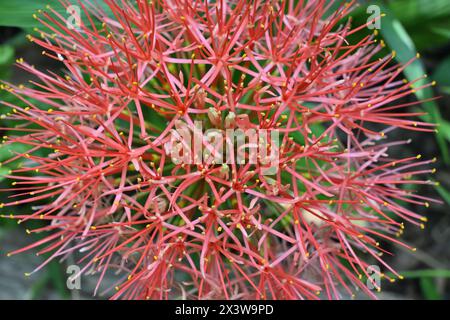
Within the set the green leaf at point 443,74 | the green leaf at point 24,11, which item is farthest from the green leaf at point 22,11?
the green leaf at point 443,74

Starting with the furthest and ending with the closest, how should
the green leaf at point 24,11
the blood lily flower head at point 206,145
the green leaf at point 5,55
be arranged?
1. the green leaf at point 5,55
2. the green leaf at point 24,11
3. the blood lily flower head at point 206,145

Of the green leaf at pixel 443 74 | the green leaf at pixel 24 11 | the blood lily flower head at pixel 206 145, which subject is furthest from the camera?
the green leaf at pixel 443 74

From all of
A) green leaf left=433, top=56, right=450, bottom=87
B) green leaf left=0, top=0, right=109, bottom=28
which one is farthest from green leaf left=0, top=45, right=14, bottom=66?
green leaf left=433, top=56, right=450, bottom=87

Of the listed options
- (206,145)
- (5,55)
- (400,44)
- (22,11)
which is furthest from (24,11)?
(400,44)

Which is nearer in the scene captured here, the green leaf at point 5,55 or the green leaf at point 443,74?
the green leaf at point 5,55

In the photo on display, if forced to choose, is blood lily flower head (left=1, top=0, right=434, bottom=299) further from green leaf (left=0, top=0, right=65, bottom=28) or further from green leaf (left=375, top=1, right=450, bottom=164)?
green leaf (left=375, top=1, right=450, bottom=164)

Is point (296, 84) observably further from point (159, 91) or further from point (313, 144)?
point (159, 91)

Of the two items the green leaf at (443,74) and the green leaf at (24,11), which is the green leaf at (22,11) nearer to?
the green leaf at (24,11)

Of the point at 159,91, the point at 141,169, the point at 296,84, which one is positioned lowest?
the point at 141,169
